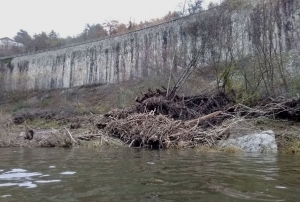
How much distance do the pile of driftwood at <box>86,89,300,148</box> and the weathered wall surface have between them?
3791mm

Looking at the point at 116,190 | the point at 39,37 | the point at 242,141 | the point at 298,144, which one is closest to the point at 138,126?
the point at 242,141

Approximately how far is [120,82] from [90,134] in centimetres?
2258

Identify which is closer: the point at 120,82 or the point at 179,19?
the point at 179,19

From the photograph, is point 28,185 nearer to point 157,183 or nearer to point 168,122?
point 157,183

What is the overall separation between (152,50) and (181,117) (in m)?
19.8

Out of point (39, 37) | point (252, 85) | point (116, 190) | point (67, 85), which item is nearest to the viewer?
point (116, 190)

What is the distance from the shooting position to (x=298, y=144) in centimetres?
834

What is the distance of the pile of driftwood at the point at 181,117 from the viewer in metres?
9.77

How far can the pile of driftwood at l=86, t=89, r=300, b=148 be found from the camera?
9.77m

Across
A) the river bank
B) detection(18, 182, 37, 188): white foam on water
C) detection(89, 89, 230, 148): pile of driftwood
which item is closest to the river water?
detection(18, 182, 37, 188): white foam on water

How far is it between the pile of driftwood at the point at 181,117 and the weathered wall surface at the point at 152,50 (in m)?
3.79

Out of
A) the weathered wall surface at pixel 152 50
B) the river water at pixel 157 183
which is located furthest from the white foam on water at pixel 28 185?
the weathered wall surface at pixel 152 50

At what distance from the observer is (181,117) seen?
39.4 feet

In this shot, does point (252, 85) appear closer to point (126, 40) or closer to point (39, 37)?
point (126, 40)
